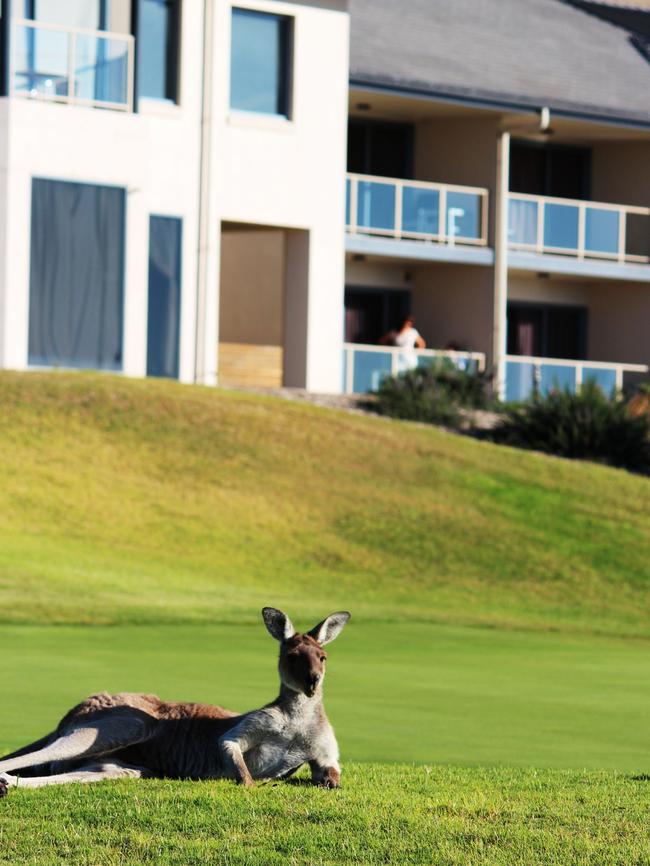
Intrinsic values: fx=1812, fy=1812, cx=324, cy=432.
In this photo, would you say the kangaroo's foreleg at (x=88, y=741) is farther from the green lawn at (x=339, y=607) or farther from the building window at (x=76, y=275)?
Result: the building window at (x=76, y=275)

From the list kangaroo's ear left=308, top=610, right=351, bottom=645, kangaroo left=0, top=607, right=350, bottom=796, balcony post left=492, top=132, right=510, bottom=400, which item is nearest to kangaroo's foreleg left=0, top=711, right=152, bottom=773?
kangaroo left=0, top=607, right=350, bottom=796

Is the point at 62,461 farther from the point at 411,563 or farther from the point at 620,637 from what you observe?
the point at 620,637

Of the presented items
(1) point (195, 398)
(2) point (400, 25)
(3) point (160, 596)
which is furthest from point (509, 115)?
(3) point (160, 596)

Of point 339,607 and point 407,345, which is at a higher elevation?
point 407,345

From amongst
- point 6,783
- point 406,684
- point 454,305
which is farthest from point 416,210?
point 6,783

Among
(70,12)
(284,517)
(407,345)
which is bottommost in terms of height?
(284,517)

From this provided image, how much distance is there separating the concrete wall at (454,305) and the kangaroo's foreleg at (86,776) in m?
29.2

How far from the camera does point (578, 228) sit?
1515 inches

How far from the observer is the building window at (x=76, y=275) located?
29.0 metres

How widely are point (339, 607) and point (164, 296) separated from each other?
11.1m

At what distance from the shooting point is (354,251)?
34.4 metres

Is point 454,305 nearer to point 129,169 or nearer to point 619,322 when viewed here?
point 619,322

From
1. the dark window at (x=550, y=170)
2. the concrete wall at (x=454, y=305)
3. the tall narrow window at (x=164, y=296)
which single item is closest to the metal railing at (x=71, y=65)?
the tall narrow window at (x=164, y=296)

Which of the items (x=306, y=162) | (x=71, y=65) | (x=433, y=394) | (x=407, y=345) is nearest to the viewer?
(x=71, y=65)
